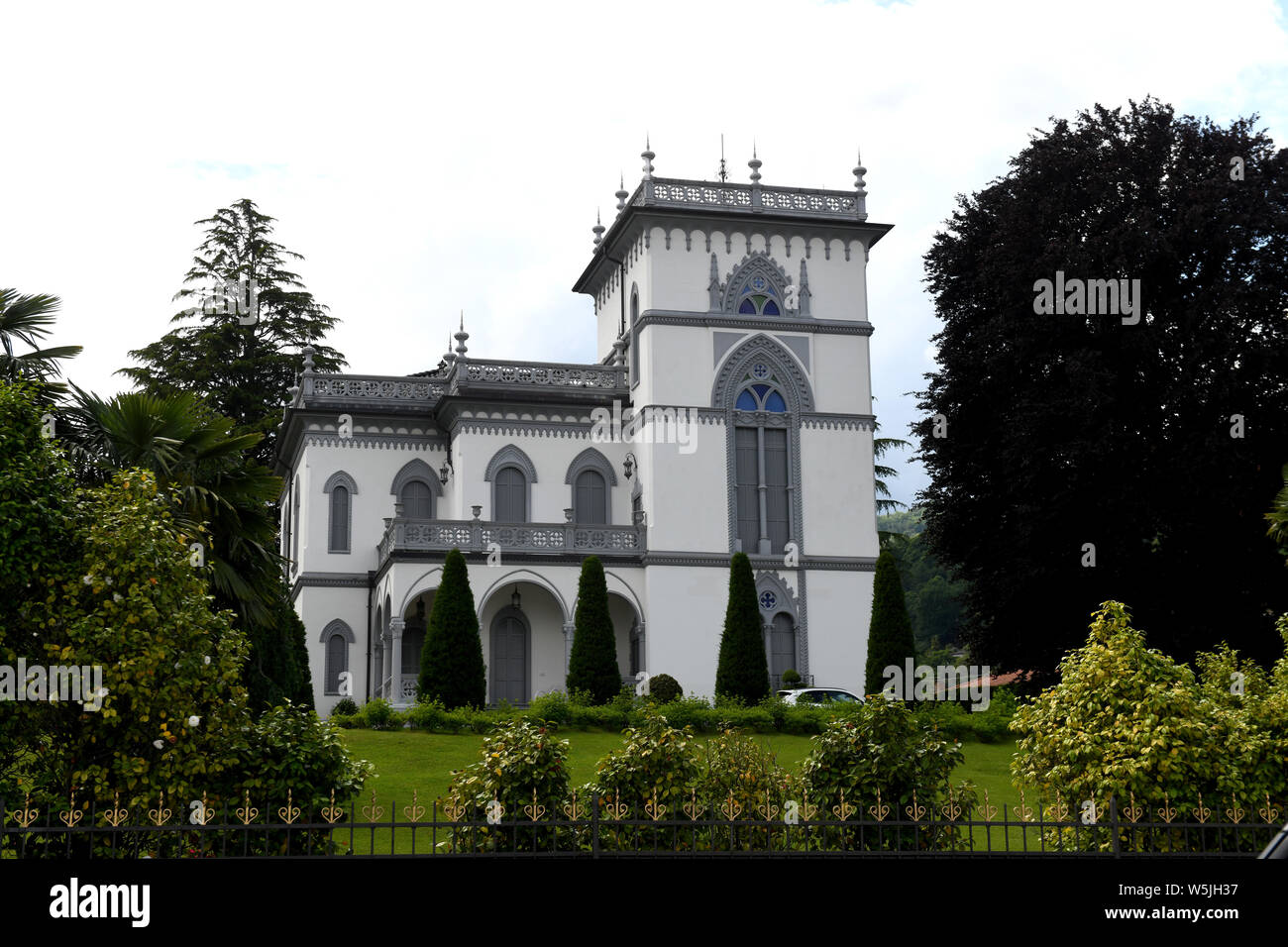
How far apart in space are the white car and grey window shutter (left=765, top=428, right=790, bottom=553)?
4.94m

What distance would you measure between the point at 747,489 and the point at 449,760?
1498 centimetres

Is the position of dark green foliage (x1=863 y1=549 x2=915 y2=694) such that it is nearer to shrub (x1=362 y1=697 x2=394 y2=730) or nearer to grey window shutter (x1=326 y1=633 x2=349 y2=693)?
shrub (x1=362 y1=697 x2=394 y2=730)

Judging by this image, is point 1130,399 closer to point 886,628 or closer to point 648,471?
point 886,628

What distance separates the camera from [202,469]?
18.4 metres

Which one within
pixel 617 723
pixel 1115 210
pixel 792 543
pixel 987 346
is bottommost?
pixel 617 723

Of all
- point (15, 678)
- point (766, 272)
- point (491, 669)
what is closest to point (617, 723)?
point (491, 669)

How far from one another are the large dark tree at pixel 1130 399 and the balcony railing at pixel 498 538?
30.0ft

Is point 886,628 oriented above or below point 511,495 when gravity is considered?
below

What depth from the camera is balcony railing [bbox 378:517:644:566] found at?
120ft

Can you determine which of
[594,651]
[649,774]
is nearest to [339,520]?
[594,651]
